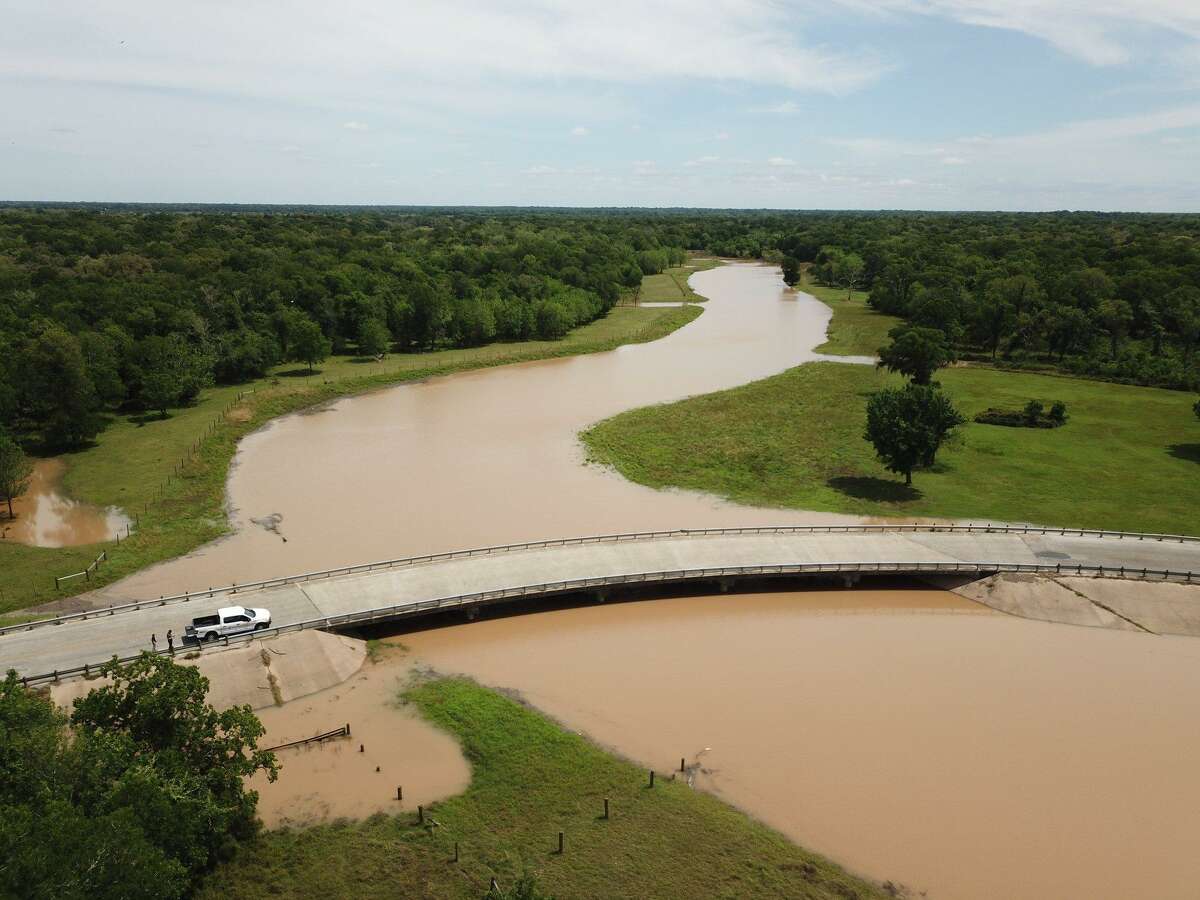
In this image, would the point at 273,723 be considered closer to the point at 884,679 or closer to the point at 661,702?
the point at 661,702

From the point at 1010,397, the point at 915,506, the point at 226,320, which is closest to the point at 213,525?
the point at 915,506

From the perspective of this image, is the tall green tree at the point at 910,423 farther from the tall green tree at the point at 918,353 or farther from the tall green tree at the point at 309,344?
the tall green tree at the point at 309,344

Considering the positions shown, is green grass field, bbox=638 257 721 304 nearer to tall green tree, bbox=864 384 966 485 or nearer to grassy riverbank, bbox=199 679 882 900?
tall green tree, bbox=864 384 966 485

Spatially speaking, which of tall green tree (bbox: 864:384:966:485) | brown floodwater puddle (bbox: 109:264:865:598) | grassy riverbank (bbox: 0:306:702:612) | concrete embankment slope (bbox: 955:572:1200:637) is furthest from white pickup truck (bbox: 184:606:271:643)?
tall green tree (bbox: 864:384:966:485)

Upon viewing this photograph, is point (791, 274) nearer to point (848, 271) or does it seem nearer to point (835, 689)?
point (848, 271)

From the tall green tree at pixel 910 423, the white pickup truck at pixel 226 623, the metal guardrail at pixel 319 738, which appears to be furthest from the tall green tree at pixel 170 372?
the tall green tree at pixel 910 423

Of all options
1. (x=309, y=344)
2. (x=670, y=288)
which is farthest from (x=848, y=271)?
(x=309, y=344)
